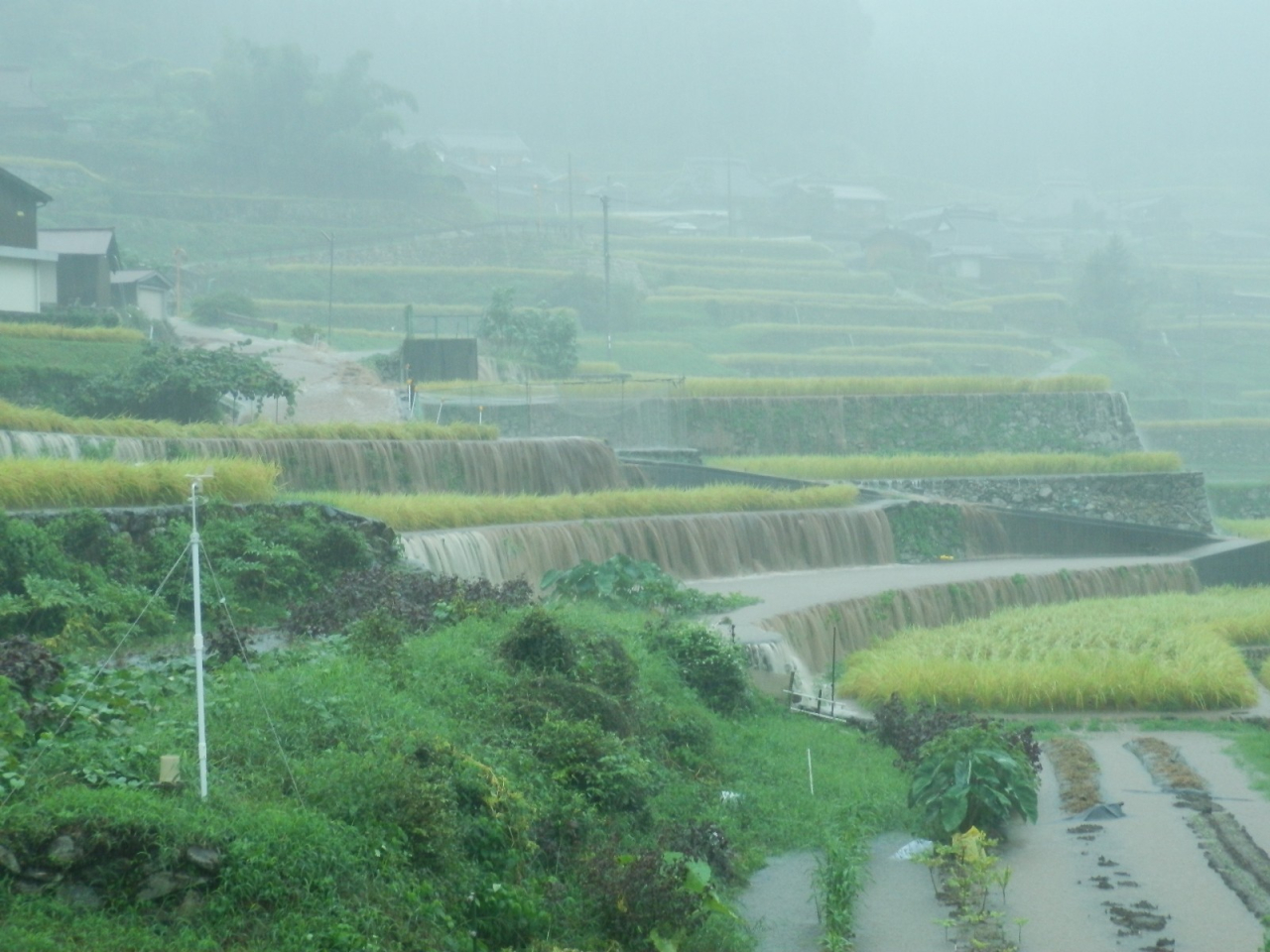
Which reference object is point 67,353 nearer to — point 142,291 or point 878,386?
point 142,291

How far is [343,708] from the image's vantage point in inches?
416

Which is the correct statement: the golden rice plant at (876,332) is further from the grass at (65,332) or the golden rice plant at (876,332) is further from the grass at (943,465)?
the grass at (65,332)

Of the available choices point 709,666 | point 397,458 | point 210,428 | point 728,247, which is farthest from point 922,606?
point 728,247

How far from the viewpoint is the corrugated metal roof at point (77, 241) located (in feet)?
127

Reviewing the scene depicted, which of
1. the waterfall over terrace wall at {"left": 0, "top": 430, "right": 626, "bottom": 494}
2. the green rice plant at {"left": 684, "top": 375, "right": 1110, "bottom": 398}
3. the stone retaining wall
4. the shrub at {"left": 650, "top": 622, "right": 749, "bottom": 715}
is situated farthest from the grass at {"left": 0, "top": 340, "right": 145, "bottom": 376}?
the stone retaining wall

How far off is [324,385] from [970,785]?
2420 centimetres

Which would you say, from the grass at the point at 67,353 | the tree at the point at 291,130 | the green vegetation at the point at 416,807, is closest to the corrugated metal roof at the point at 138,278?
the grass at the point at 67,353

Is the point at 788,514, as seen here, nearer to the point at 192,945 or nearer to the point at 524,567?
the point at 524,567

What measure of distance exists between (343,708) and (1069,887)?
554 centimetres

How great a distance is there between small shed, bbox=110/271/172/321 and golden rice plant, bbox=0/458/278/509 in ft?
76.0

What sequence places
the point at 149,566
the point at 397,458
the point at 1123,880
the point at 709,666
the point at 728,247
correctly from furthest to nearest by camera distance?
the point at 728,247 < the point at 397,458 < the point at 709,666 < the point at 149,566 < the point at 1123,880

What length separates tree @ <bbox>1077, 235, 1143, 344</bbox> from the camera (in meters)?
66.7

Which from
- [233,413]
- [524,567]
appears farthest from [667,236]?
[524,567]

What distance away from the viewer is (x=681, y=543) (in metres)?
25.4
